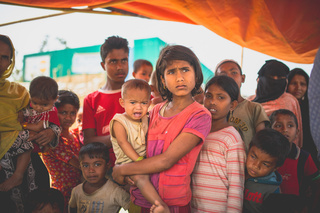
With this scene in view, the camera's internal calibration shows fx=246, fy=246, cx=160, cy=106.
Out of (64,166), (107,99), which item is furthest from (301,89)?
(64,166)

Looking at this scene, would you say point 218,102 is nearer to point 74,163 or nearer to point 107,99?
point 107,99

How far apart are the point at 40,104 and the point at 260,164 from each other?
203 centimetres

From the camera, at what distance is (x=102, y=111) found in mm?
2588

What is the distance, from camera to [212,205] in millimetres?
1875

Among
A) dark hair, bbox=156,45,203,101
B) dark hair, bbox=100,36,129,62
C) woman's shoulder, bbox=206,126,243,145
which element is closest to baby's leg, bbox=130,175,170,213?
woman's shoulder, bbox=206,126,243,145

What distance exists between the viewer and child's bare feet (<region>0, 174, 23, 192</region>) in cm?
212

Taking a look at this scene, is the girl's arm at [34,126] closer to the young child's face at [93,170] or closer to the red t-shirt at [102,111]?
the red t-shirt at [102,111]

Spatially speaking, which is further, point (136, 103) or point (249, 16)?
point (249, 16)

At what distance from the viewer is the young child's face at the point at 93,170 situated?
2.30 m

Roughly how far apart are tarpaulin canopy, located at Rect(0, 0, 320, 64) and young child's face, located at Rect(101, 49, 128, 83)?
77 cm

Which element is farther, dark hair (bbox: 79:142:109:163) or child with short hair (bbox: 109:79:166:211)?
dark hair (bbox: 79:142:109:163)

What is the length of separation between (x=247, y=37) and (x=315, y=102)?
2.69 meters

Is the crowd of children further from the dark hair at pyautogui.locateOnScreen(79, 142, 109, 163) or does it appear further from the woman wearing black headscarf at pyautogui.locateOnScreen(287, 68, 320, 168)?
the woman wearing black headscarf at pyautogui.locateOnScreen(287, 68, 320, 168)

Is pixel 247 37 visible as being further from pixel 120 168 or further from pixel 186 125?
pixel 120 168
